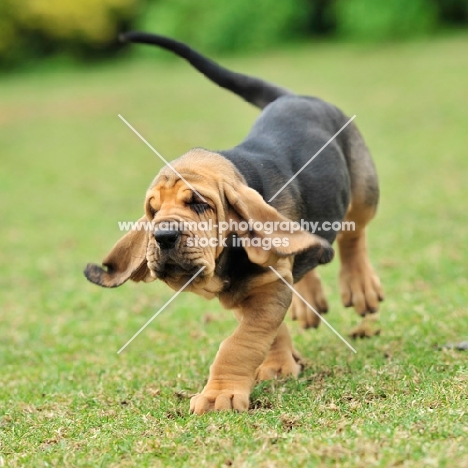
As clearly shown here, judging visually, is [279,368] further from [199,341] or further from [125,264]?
[199,341]

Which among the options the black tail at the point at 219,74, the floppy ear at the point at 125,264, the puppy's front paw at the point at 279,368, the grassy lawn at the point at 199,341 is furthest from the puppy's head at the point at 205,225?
the black tail at the point at 219,74

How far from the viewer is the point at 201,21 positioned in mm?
40219

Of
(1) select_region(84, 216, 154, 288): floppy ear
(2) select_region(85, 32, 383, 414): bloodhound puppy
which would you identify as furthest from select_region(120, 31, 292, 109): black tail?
(1) select_region(84, 216, 154, 288): floppy ear

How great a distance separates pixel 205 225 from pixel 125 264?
26.7 inches

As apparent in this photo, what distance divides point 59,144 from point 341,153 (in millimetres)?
16473

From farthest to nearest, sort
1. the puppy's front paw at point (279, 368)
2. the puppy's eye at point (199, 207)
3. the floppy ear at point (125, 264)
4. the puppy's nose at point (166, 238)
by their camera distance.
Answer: the puppy's front paw at point (279, 368) < the floppy ear at point (125, 264) < the puppy's eye at point (199, 207) < the puppy's nose at point (166, 238)

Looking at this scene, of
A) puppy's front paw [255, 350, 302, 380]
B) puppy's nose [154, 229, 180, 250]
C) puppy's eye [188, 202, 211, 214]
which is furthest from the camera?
puppy's front paw [255, 350, 302, 380]

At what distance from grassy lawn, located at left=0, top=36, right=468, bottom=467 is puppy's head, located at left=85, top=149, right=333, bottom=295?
0.74m

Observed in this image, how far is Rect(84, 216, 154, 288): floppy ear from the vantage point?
176 inches

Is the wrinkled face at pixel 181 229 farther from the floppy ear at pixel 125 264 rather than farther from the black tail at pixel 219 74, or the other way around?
the black tail at pixel 219 74

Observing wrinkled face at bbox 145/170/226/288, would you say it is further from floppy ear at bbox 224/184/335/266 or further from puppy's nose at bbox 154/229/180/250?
floppy ear at bbox 224/184/335/266

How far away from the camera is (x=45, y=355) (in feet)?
20.7

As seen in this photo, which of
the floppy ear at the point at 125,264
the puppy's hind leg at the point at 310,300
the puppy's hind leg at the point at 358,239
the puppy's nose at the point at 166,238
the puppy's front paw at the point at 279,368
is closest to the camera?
the puppy's nose at the point at 166,238

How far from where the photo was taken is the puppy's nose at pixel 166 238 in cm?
392
